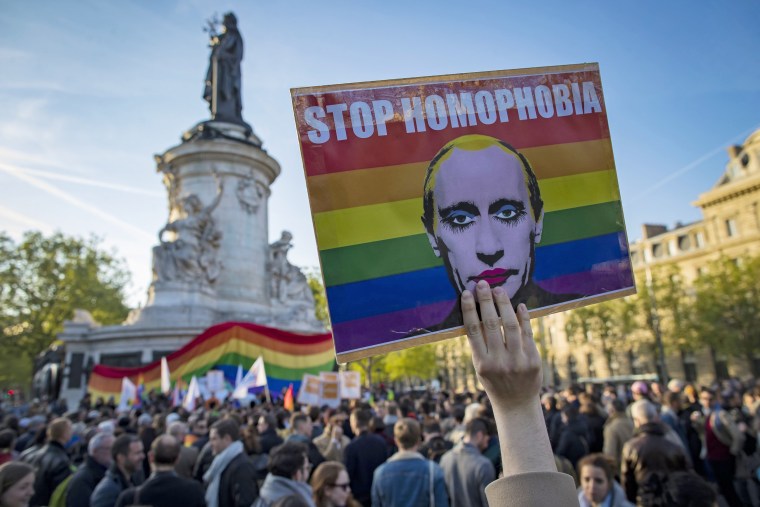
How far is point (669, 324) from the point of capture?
45438mm

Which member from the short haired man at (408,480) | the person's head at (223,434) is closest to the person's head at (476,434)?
the short haired man at (408,480)

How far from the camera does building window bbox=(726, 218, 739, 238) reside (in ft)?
159

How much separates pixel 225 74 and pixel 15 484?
28.0 m

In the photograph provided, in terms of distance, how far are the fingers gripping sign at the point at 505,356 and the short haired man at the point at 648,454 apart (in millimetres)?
2976

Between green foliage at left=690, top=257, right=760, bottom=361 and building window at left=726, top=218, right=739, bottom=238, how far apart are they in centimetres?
748

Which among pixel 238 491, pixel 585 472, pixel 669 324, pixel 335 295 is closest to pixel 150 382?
pixel 238 491

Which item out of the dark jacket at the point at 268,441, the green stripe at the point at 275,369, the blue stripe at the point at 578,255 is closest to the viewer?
the blue stripe at the point at 578,255

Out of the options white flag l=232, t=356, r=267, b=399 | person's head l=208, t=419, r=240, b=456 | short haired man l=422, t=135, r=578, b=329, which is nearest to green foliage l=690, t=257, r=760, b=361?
white flag l=232, t=356, r=267, b=399

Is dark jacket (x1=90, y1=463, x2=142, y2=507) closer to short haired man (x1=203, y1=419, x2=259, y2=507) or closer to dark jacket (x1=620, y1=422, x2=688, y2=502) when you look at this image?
short haired man (x1=203, y1=419, x2=259, y2=507)

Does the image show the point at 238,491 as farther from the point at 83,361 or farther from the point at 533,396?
the point at 83,361

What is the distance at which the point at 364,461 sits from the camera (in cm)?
614

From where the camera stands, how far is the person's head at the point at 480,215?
206cm

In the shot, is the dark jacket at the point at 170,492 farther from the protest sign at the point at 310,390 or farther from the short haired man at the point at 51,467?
the protest sign at the point at 310,390

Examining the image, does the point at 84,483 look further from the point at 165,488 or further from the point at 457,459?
the point at 457,459
